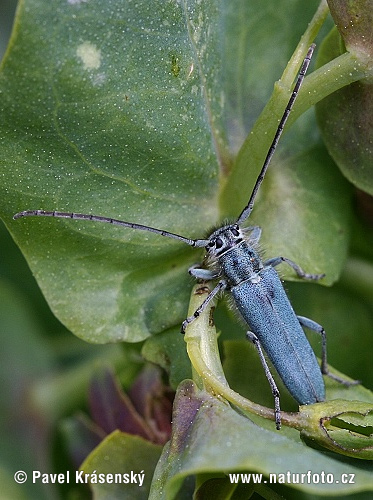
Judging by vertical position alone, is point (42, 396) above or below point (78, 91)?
below

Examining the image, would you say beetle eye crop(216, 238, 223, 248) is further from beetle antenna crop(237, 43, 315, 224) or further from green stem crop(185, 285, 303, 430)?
green stem crop(185, 285, 303, 430)

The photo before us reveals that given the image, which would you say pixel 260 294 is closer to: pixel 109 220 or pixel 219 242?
pixel 219 242

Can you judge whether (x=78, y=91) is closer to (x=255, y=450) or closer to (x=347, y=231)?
(x=255, y=450)

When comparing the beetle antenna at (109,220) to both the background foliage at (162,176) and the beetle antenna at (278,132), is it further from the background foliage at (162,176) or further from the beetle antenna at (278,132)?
the beetle antenna at (278,132)

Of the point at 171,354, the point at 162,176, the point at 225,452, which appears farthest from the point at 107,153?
the point at 225,452

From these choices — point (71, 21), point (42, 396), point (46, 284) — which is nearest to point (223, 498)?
point (46, 284)

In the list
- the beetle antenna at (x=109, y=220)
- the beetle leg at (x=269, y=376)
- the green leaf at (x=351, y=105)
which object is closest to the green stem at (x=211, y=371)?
the beetle leg at (x=269, y=376)
